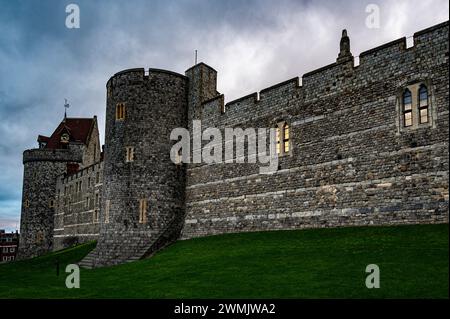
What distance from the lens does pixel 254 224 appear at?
74.1 ft

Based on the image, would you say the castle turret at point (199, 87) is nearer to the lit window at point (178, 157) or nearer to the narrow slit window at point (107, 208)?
the lit window at point (178, 157)

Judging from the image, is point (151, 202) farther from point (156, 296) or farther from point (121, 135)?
point (156, 296)

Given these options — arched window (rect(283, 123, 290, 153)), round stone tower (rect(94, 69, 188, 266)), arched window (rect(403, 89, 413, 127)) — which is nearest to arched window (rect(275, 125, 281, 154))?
arched window (rect(283, 123, 290, 153))

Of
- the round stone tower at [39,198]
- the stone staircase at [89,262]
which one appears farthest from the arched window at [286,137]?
the round stone tower at [39,198]

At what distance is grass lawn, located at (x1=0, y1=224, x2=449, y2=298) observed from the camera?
11.5m

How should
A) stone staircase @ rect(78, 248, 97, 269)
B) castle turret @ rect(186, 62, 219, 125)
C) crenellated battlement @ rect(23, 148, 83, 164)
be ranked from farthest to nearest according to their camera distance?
crenellated battlement @ rect(23, 148, 83, 164) → castle turret @ rect(186, 62, 219, 125) → stone staircase @ rect(78, 248, 97, 269)

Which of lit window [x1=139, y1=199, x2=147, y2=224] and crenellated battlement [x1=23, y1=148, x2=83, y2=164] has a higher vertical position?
crenellated battlement [x1=23, y1=148, x2=83, y2=164]

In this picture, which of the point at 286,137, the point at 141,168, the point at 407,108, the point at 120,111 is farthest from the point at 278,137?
the point at 120,111

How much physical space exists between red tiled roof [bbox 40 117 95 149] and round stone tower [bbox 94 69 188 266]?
95.7ft

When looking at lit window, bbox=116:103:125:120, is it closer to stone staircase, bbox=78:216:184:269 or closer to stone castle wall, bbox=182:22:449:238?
stone castle wall, bbox=182:22:449:238

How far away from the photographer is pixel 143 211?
25.6 meters

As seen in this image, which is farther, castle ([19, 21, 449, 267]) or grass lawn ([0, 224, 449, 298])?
castle ([19, 21, 449, 267])

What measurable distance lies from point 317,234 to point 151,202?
1081cm
